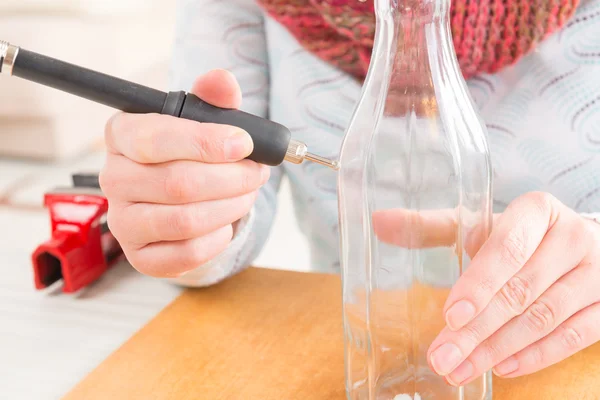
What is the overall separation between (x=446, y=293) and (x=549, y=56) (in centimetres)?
27

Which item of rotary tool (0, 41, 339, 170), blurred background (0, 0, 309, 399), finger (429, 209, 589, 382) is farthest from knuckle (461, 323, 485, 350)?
blurred background (0, 0, 309, 399)

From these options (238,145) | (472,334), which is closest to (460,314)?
(472,334)

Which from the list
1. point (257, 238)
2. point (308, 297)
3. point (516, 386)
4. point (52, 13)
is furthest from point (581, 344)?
point (52, 13)

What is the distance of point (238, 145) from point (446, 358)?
132 mm

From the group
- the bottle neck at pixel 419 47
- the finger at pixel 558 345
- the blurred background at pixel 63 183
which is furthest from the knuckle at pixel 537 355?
the blurred background at pixel 63 183

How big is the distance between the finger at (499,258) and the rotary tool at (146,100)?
88 mm

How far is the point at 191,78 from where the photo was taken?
1.85 feet

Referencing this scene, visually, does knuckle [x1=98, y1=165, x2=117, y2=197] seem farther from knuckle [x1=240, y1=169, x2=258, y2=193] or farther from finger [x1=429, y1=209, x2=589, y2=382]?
finger [x1=429, y1=209, x2=589, y2=382]

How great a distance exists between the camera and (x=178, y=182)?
0.33 metres

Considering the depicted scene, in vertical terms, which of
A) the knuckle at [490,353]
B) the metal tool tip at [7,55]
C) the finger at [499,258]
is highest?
the metal tool tip at [7,55]

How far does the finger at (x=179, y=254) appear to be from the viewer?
0.36 metres

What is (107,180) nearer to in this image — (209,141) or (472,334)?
(209,141)

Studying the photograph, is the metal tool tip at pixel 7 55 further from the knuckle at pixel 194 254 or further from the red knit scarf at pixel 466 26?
the red knit scarf at pixel 466 26

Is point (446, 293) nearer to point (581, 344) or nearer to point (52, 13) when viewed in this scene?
point (581, 344)
